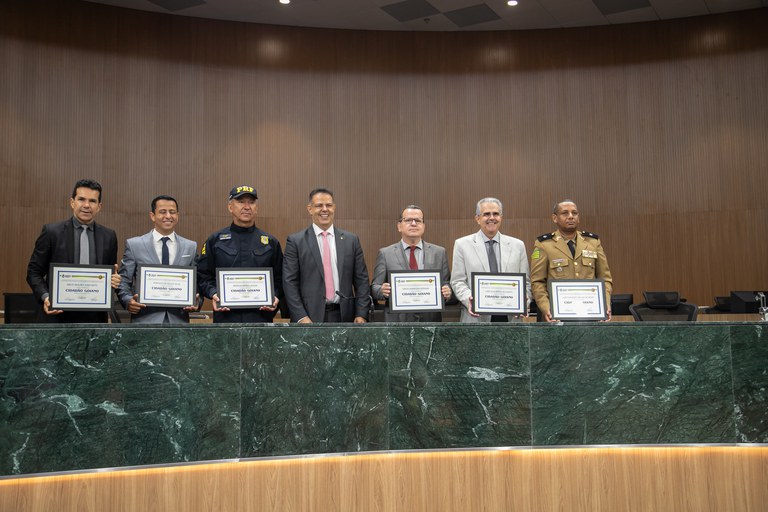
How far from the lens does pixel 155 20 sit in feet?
24.4

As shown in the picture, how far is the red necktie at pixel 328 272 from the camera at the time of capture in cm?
401

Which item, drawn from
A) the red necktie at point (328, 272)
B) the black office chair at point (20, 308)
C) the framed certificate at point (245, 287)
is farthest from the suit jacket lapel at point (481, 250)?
the black office chair at point (20, 308)

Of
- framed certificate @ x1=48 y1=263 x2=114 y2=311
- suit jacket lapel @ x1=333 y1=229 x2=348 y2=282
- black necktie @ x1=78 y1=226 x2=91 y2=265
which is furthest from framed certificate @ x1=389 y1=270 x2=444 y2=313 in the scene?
black necktie @ x1=78 y1=226 x2=91 y2=265

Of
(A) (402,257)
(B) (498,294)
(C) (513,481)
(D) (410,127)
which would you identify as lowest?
(C) (513,481)

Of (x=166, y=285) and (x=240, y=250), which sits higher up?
(x=240, y=250)

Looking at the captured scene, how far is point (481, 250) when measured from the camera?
4242 mm

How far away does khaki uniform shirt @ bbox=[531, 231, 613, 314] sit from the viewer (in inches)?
168

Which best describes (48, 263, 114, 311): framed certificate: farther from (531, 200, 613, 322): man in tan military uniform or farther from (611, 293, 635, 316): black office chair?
(611, 293, 635, 316): black office chair

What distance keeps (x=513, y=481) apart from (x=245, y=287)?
165cm

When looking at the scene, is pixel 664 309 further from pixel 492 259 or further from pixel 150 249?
pixel 150 249

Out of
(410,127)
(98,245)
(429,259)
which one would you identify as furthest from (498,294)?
(410,127)

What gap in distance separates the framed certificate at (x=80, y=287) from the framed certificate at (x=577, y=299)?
224 cm

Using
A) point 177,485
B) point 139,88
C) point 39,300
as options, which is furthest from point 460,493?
point 139,88

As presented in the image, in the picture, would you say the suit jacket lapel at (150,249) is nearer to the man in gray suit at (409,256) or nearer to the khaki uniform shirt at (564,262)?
the man in gray suit at (409,256)
